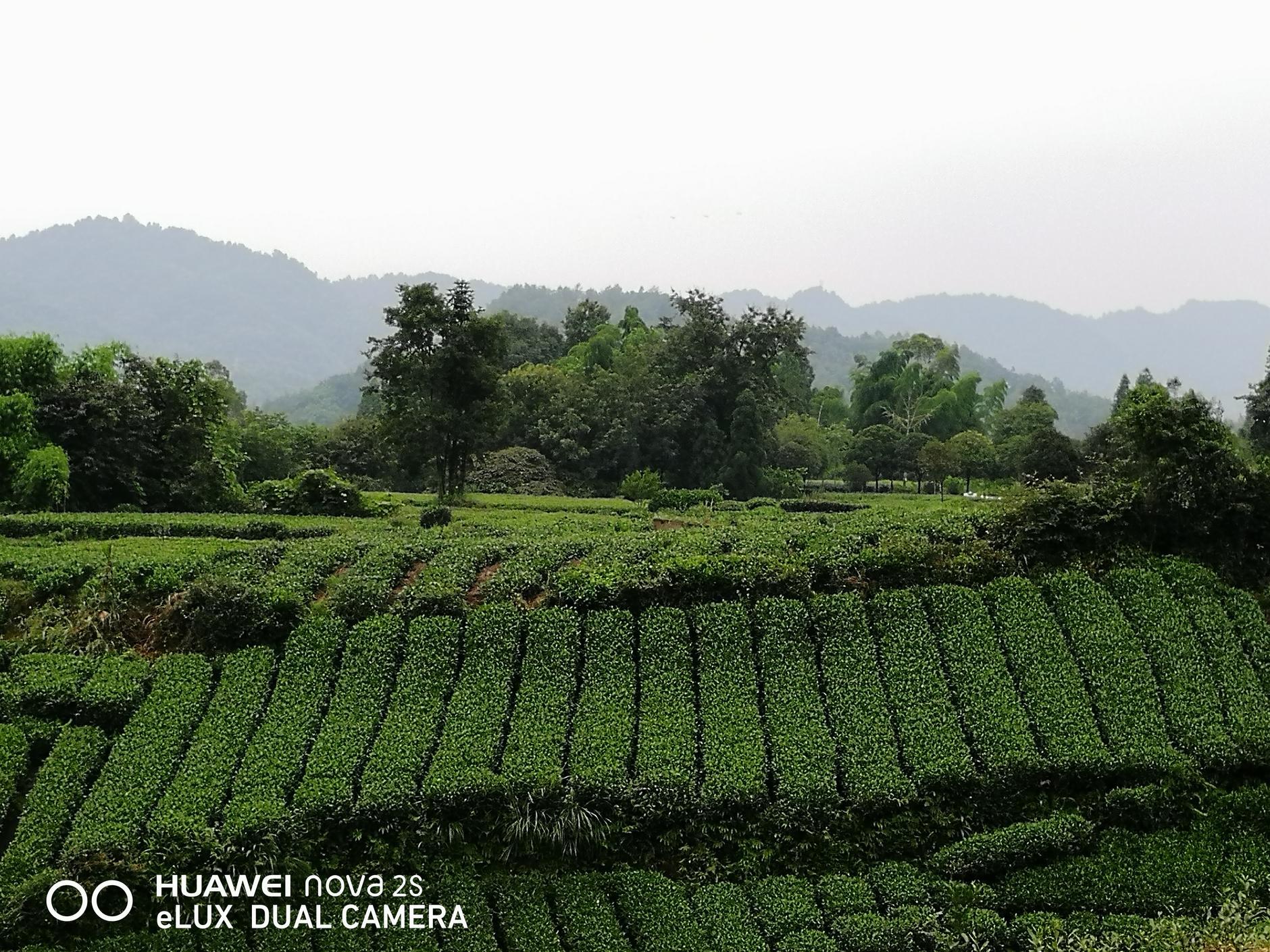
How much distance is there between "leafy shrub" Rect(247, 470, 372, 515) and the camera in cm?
1944

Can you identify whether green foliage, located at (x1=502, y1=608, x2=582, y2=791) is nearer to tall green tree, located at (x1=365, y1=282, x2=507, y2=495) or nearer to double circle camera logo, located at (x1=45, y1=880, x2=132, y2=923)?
double circle camera logo, located at (x1=45, y1=880, x2=132, y2=923)

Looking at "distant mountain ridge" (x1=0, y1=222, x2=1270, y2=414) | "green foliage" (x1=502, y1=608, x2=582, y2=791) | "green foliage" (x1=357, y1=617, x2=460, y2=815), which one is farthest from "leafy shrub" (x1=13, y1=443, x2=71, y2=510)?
"distant mountain ridge" (x1=0, y1=222, x2=1270, y2=414)

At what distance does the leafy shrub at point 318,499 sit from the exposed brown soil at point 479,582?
25.2 ft

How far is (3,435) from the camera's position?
730 inches

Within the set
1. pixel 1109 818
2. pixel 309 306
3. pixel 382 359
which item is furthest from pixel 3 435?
pixel 309 306

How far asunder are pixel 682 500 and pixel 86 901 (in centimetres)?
1425

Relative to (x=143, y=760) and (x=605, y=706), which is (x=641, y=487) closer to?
(x=605, y=706)

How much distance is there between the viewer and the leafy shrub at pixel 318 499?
1944 centimetres

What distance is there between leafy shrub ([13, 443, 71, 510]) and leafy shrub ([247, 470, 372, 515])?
3.89 meters

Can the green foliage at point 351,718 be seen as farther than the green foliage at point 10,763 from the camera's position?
No

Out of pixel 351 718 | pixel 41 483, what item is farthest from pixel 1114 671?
pixel 41 483

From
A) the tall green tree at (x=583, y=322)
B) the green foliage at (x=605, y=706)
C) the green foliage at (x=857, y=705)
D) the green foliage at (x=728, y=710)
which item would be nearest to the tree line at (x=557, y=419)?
the tall green tree at (x=583, y=322)

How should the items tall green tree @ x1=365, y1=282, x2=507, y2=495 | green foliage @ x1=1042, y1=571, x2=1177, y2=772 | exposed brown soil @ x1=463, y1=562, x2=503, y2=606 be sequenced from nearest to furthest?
1. green foliage @ x1=1042, y1=571, x2=1177, y2=772
2. exposed brown soil @ x1=463, y1=562, x2=503, y2=606
3. tall green tree @ x1=365, y1=282, x2=507, y2=495

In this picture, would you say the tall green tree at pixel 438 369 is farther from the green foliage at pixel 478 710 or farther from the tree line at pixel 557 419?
the green foliage at pixel 478 710
